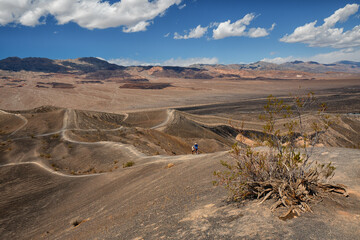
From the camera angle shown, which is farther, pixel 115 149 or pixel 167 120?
pixel 167 120

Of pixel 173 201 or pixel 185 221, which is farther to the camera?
pixel 173 201

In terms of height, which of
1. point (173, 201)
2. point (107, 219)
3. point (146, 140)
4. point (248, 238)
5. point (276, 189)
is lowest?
point (146, 140)

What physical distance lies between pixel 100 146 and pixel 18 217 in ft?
36.9

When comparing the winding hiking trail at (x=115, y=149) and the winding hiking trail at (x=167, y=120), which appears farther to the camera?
the winding hiking trail at (x=167, y=120)

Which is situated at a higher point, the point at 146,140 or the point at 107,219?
the point at 107,219

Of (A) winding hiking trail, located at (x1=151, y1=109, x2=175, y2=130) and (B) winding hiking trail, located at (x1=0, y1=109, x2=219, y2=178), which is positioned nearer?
(B) winding hiking trail, located at (x1=0, y1=109, x2=219, y2=178)

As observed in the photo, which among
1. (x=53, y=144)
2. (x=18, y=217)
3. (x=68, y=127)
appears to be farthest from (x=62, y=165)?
(x=68, y=127)

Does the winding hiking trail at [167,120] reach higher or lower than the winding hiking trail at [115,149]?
lower

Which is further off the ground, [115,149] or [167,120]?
[115,149]

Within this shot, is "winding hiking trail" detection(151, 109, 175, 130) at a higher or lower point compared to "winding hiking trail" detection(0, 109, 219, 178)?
lower

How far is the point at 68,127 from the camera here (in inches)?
1156

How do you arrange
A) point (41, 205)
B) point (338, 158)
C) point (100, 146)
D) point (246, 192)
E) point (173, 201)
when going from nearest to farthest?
point (246, 192) < point (173, 201) < point (338, 158) < point (41, 205) < point (100, 146)

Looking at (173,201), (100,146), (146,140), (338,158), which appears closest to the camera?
(173,201)

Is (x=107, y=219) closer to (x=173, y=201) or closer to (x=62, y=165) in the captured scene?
(x=173, y=201)
